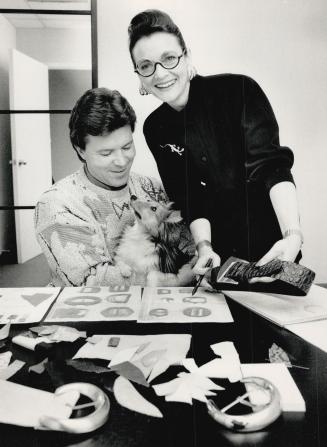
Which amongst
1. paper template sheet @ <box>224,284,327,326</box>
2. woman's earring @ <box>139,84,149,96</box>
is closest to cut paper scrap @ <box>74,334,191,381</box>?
paper template sheet @ <box>224,284,327,326</box>

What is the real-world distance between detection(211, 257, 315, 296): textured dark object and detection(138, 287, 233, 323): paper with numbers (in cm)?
6

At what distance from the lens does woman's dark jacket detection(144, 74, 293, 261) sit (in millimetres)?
1685

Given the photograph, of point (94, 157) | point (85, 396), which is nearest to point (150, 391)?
point (85, 396)

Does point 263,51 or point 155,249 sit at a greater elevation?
point 263,51

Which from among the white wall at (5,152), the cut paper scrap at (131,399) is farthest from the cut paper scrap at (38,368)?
the white wall at (5,152)

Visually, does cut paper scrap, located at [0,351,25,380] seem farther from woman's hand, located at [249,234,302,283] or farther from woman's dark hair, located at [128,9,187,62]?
woman's dark hair, located at [128,9,187,62]

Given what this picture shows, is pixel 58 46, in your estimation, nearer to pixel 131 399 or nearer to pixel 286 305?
pixel 286 305

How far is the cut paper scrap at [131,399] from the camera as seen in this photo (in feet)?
1.97

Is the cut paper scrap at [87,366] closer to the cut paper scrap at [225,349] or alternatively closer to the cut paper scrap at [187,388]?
the cut paper scrap at [187,388]

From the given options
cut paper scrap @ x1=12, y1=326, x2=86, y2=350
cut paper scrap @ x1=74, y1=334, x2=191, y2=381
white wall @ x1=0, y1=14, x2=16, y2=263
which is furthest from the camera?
white wall @ x1=0, y1=14, x2=16, y2=263

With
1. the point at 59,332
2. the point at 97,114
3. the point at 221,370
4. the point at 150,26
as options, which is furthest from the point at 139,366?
the point at 150,26

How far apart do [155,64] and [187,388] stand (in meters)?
1.35

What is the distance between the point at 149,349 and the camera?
32.0 inches

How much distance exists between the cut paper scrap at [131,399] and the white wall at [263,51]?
1.27 m
